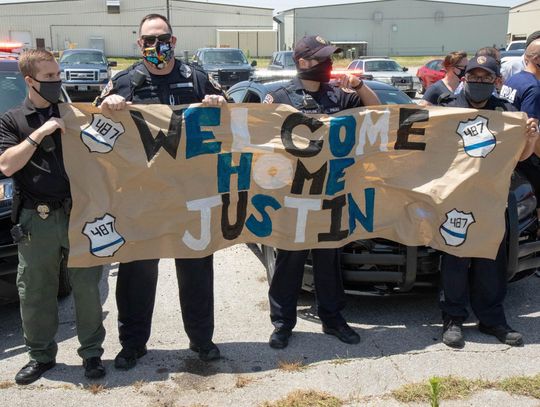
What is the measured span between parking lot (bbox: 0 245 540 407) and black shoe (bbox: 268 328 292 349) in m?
0.05

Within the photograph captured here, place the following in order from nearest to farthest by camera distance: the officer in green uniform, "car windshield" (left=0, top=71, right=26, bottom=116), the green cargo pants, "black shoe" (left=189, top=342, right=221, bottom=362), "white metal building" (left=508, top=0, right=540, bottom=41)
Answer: the officer in green uniform → the green cargo pants → "black shoe" (left=189, top=342, right=221, bottom=362) → "car windshield" (left=0, top=71, right=26, bottom=116) → "white metal building" (left=508, top=0, right=540, bottom=41)

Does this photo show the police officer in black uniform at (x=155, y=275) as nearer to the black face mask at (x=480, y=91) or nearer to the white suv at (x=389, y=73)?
the black face mask at (x=480, y=91)

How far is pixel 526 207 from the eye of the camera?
4.68 meters

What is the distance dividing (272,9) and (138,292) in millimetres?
70910

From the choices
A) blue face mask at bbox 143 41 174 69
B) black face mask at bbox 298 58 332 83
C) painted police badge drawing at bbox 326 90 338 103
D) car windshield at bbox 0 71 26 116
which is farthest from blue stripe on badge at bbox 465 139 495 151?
car windshield at bbox 0 71 26 116

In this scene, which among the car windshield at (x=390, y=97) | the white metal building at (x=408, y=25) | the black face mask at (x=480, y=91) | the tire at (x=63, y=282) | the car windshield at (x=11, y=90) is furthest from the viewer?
the white metal building at (x=408, y=25)

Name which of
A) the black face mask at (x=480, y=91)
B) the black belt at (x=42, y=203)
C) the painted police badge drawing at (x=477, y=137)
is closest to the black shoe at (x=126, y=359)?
the black belt at (x=42, y=203)

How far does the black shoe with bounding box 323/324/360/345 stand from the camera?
4.29 metres

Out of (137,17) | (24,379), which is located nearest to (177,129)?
(24,379)

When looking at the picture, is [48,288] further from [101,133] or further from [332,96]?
[332,96]

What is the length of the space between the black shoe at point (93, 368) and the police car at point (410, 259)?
1.66 meters

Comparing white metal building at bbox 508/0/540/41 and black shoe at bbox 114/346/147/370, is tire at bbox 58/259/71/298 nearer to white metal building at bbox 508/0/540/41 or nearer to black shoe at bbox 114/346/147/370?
black shoe at bbox 114/346/147/370

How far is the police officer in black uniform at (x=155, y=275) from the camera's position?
3.98 m

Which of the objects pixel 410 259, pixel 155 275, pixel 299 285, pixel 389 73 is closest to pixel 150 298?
pixel 155 275
